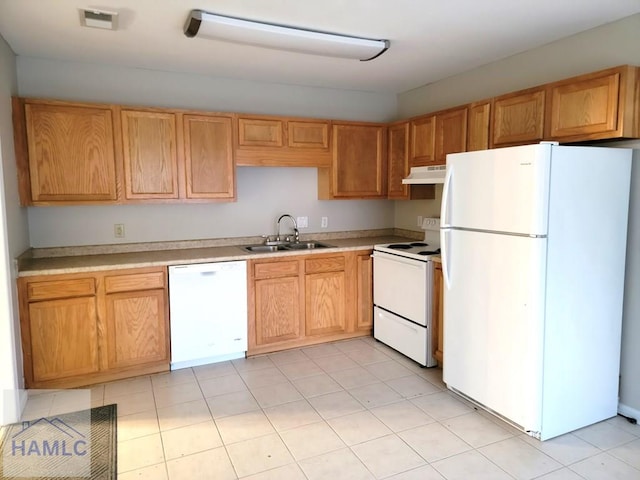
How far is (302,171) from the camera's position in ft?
14.3

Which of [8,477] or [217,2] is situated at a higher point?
[217,2]

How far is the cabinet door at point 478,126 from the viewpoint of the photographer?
323 centimetres

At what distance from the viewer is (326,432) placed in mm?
2580

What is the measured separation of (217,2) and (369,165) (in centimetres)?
230

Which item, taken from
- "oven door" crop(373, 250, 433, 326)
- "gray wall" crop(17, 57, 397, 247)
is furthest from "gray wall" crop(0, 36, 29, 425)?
"oven door" crop(373, 250, 433, 326)

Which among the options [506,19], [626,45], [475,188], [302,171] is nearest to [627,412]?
[475,188]

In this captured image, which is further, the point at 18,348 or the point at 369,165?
the point at 369,165

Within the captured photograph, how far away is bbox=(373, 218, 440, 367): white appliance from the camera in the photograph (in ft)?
11.3

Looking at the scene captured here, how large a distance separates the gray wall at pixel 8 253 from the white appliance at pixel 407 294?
9.15 ft

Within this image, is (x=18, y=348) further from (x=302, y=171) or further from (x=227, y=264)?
(x=302, y=171)

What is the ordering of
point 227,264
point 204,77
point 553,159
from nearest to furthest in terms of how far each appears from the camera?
point 553,159 < point 227,264 < point 204,77

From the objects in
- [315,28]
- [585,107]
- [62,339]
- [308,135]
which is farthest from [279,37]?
[62,339]

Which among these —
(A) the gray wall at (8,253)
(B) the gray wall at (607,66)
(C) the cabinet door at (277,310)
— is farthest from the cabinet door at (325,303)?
(A) the gray wall at (8,253)

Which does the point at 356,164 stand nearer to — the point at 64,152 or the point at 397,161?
the point at 397,161
